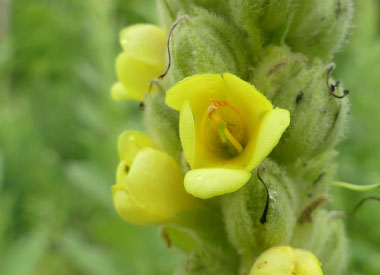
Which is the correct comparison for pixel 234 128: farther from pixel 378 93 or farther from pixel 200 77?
pixel 378 93

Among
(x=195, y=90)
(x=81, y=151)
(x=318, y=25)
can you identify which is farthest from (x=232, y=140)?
(x=81, y=151)

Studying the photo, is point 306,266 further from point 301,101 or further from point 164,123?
point 164,123

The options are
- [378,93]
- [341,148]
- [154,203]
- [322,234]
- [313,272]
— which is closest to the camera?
[313,272]

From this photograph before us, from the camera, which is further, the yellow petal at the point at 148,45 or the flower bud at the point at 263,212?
the yellow petal at the point at 148,45

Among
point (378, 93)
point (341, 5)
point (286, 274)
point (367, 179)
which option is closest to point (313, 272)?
point (286, 274)

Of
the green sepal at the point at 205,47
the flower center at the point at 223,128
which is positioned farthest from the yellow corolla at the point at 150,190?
the green sepal at the point at 205,47

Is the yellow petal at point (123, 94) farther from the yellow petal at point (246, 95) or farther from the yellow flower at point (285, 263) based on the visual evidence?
the yellow flower at point (285, 263)
